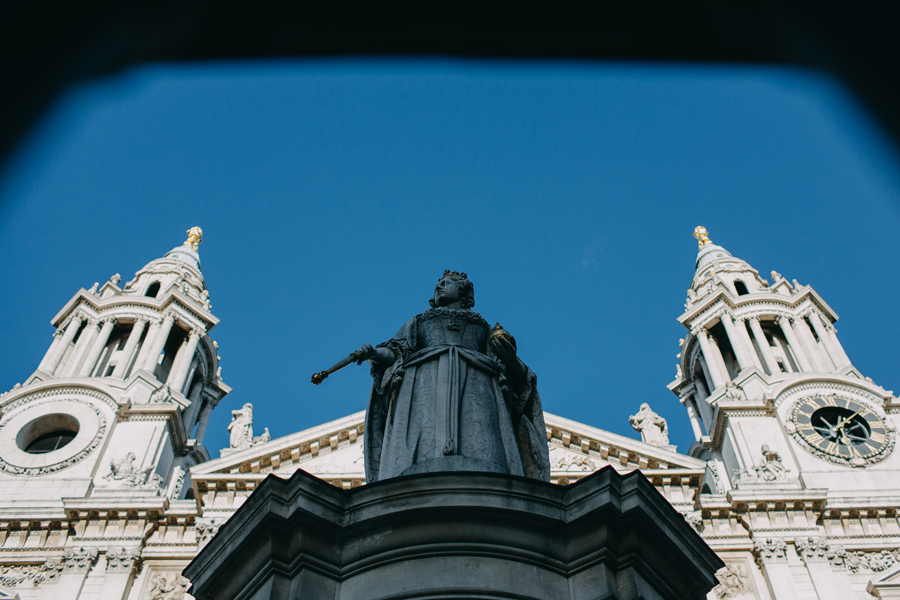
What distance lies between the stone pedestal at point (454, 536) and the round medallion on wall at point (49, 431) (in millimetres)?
24517

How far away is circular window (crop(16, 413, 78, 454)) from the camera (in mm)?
29828

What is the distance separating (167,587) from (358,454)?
7.27 meters

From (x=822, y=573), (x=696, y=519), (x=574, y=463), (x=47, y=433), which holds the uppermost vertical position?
(x=47, y=433)

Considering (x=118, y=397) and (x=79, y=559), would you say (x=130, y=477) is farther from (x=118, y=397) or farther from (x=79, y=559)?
(x=118, y=397)

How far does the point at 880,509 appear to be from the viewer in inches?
987

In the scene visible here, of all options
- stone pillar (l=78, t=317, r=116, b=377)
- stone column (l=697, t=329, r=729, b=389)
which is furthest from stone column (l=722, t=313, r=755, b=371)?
stone pillar (l=78, t=317, r=116, b=377)

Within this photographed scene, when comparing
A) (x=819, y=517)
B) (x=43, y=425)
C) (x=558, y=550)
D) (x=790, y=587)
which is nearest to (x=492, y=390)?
(x=558, y=550)

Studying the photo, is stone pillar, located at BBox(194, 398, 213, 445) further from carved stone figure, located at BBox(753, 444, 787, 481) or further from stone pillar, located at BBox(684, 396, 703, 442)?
carved stone figure, located at BBox(753, 444, 787, 481)

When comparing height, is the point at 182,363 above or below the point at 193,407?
above

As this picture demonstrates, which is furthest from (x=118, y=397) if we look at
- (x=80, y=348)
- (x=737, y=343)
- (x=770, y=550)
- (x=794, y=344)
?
(x=794, y=344)

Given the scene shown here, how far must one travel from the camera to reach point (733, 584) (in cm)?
2286

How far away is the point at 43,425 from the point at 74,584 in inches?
391

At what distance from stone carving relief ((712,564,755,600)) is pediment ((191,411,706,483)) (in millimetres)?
3712

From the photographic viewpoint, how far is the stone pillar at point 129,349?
33.4 metres
